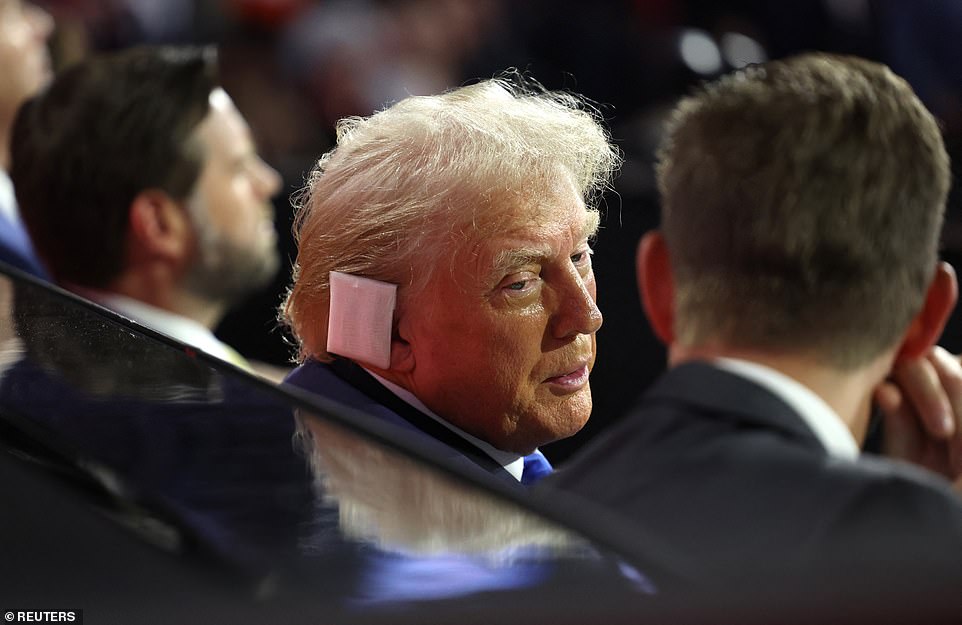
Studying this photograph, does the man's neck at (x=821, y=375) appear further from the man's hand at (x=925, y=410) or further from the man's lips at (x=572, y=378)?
the man's lips at (x=572, y=378)

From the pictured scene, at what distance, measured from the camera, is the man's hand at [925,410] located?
0.57 meters

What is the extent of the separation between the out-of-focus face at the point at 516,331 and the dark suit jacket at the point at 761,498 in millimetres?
312

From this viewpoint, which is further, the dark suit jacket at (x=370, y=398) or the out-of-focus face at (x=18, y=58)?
the out-of-focus face at (x=18, y=58)

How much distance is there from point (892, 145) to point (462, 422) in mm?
387

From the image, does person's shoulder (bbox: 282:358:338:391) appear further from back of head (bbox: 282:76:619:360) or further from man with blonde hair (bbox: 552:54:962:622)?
man with blonde hair (bbox: 552:54:962:622)

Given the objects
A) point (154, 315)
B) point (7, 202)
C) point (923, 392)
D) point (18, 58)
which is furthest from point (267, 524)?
point (18, 58)

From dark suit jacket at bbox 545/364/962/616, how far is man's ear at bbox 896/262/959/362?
0.27 feet

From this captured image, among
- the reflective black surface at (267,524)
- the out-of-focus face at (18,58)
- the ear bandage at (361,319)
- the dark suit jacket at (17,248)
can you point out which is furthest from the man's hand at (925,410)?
the out-of-focus face at (18,58)

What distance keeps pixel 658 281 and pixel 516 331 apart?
0.29 meters

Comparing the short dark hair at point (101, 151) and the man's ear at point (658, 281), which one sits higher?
the man's ear at point (658, 281)

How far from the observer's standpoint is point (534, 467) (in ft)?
2.99

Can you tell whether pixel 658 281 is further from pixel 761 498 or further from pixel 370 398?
pixel 370 398

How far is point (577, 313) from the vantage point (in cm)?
87

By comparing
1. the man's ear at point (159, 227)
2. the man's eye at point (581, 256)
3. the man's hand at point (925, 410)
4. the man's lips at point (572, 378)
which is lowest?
the man's ear at point (159, 227)
